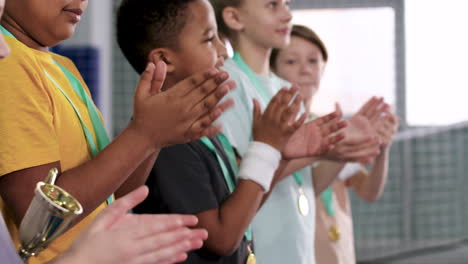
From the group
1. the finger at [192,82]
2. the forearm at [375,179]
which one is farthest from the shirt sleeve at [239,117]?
the forearm at [375,179]

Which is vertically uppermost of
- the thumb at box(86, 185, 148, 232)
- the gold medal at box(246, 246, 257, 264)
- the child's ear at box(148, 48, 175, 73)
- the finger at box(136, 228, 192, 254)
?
the child's ear at box(148, 48, 175, 73)

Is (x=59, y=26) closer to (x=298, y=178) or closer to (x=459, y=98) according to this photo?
(x=298, y=178)

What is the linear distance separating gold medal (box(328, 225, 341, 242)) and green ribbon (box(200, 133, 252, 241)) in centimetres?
62

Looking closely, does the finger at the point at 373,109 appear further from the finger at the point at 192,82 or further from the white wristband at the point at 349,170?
the finger at the point at 192,82

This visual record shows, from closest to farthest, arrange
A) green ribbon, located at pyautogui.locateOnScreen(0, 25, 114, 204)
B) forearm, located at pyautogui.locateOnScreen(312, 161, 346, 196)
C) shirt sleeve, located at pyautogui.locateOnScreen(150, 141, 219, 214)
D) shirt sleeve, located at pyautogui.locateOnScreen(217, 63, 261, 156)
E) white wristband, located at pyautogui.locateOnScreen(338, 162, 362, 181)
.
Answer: green ribbon, located at pyautogui.locateOnScreen(0, 25, 114, 204)
shirt sleeve, located at pyautogui.locateOnScreen(150, 141, 219, 214)
shirt sleeve, located at pyautogui.locateOnScreen(217, 63, 261, 156)
forearm, located at pyautogui.locateOnScreen(312, 161, 346, 196)
white wristband, located at pyautogui.locateOnScreen(338, 162, 362, 181)

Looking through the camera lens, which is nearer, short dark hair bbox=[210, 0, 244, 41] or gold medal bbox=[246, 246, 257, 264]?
gold medal bbox=[246, 246, 257, 264]

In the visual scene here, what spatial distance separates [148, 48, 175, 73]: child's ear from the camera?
119 cm

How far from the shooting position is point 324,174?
5.70 ft

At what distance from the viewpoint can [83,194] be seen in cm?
83

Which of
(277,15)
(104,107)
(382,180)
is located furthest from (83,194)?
(104,107)

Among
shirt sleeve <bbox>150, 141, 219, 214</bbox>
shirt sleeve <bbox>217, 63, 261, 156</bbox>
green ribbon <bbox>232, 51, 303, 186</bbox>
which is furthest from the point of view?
green ribbon <bbox>232, 51, 303, 186</bbox>

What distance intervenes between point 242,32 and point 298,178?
374mm

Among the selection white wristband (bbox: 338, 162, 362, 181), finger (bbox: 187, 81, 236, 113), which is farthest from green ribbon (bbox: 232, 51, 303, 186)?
finger (bbox: 187, 81, 236, 113)

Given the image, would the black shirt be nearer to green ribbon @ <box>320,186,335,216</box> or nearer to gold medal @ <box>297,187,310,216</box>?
gold medal @ <box>297,187,310,216</box>
